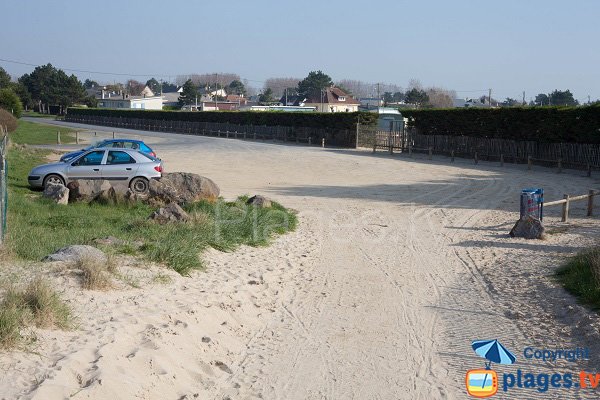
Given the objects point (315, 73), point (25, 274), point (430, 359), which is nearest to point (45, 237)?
point (25, 274)

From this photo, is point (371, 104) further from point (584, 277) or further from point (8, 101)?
point (584, 277)

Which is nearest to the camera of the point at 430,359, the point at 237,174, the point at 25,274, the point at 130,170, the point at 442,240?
the point at 430,359

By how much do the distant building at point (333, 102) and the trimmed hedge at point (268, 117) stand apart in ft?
93.8

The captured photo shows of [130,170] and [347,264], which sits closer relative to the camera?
[347,264]

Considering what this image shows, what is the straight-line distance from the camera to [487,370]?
782 centimetres

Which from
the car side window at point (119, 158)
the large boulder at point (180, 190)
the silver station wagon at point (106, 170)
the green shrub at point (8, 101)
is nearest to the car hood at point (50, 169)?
the silver station wagon at point (106, 170)

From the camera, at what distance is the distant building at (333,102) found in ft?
375

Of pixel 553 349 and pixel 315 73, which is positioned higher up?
pixel 315 73

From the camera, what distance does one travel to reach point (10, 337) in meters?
6.57

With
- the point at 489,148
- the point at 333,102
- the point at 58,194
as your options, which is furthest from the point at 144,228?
the point at 333,102

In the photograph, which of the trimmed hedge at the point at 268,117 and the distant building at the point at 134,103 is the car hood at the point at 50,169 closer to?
the trimmed hedge at the point at 268,117

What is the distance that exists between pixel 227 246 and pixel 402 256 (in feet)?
12.1

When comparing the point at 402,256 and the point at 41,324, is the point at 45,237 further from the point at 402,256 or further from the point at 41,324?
the point at 402,256

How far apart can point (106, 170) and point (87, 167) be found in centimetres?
56
